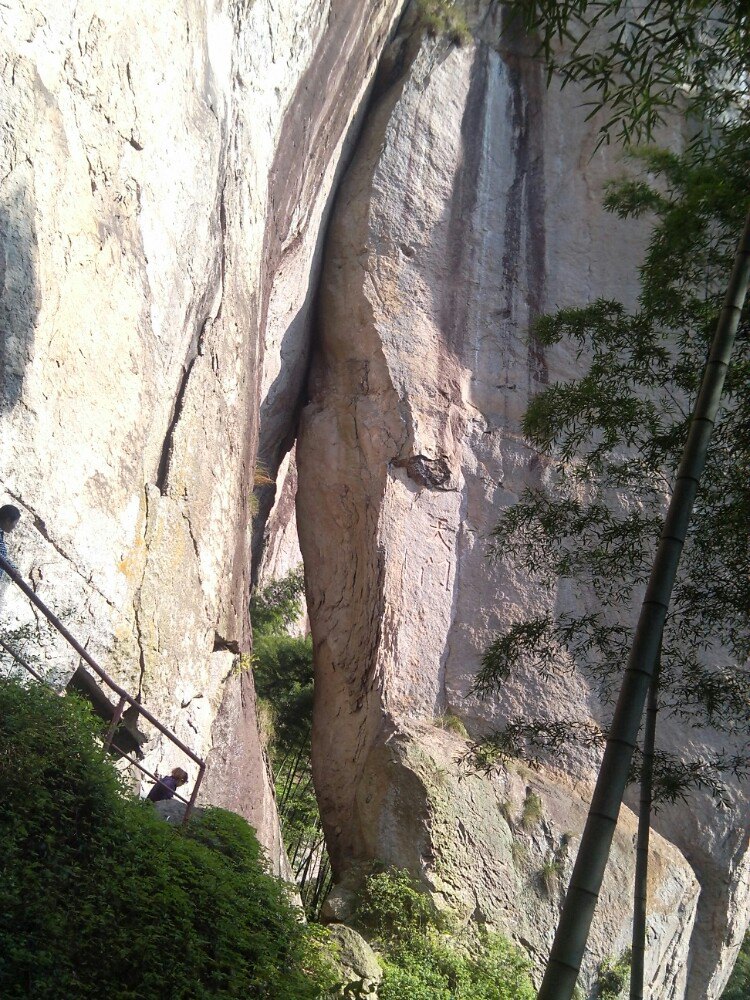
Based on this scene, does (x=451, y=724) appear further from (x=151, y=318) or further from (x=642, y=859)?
(x=151, y=318)

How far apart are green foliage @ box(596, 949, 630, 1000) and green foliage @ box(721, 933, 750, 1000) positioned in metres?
10.2

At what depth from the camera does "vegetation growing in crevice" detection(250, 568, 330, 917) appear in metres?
14.8

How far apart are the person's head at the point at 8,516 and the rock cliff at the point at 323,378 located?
0.13m

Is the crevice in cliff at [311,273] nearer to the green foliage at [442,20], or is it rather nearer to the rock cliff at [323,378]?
the rock cliff at [323,378]

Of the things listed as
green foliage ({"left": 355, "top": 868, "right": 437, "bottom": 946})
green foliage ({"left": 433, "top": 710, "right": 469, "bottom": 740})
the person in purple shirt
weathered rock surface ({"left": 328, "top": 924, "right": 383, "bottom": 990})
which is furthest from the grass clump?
the person in purple shirt

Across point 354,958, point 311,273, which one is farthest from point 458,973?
point 311,273

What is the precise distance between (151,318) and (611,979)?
848 cm

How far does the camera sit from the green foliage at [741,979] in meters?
19.3

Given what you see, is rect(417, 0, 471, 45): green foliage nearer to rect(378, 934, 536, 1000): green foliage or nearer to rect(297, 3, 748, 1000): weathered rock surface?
rect(297, 3, 748, 1000): weathered rock surface

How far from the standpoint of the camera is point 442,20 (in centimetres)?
1772

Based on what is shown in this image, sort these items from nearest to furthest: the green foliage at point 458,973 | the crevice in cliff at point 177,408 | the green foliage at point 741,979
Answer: the green foliage at point 458,973 < the crevice in cliff at point 177,408 < the green foliage at point 741,979

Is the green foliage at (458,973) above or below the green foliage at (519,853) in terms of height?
below

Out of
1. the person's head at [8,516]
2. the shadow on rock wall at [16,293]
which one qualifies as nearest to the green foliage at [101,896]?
the person's head at [8,516]

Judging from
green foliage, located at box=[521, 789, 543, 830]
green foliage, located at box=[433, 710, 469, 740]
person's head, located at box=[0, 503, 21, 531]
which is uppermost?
green foliage, located at box=[433, 710, 469, 740]
